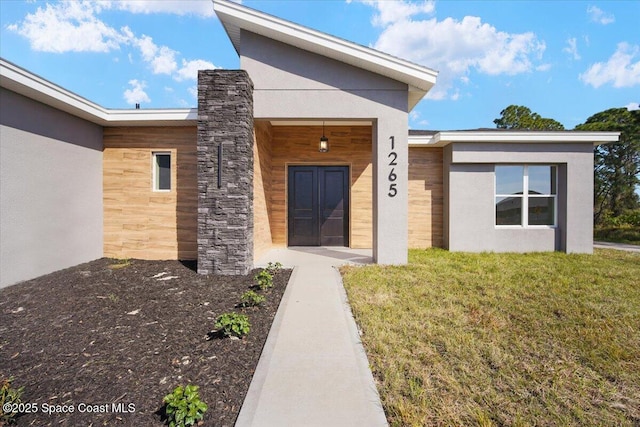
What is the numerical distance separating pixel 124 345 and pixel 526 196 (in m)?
9.96

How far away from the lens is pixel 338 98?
244 inches

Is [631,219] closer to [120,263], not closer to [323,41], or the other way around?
[323,41]

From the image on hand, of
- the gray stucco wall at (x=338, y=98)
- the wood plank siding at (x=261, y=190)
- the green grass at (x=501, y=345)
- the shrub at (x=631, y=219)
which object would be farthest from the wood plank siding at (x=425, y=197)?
the shrub at (x=631, y=219)

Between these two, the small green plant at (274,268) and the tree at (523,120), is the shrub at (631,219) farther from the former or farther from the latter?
the small green plant at (274,268)

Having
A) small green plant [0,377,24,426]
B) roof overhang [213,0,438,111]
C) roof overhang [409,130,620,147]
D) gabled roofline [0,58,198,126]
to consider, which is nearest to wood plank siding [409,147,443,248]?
roof overhang [409,130,620,147]

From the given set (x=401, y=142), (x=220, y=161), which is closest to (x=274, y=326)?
(x=220, y=161)

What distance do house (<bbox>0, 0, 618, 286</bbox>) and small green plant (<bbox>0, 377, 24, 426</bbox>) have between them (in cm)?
342

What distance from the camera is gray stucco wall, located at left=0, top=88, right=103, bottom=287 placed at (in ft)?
16.2

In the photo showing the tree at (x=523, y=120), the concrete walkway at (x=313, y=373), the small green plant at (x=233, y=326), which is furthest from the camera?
the tree at (x=523, y=120)

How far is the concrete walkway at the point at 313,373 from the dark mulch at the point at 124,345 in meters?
0.17

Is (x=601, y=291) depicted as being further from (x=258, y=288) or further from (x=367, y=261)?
(x=258, y=288)

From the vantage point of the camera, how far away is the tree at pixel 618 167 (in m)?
15.7

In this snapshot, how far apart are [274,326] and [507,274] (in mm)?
4993

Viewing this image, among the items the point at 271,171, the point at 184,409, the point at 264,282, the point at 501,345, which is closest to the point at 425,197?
the point at 271,171
